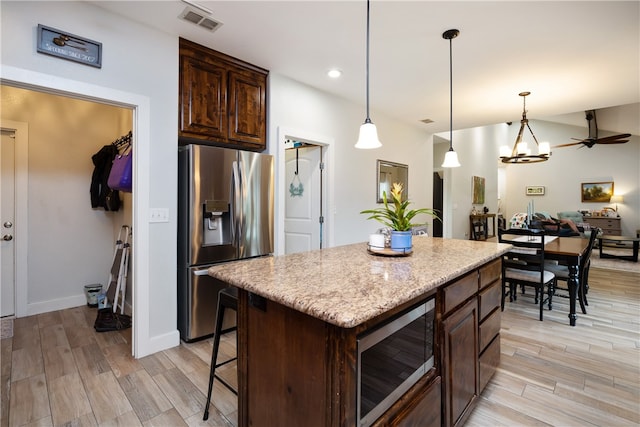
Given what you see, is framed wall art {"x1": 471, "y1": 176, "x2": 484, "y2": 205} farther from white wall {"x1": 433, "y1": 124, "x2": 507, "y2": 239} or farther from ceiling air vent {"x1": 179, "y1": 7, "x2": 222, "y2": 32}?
ceiling air vent {"x1": 179, "y1": 7, "x2": 222, "y2": 32}

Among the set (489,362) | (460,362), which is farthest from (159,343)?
(489,362)

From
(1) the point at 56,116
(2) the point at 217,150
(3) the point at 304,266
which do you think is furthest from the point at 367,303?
(1) the point at 56,116

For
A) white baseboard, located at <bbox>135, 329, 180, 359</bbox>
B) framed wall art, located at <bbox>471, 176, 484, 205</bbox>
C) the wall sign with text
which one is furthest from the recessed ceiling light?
framed wall art, located at <bbox>471, 176, 484, 205</bbox>

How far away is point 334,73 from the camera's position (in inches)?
129

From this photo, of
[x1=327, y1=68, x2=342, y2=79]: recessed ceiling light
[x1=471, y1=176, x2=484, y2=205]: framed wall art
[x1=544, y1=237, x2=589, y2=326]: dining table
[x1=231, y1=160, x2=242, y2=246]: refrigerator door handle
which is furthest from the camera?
[x1=471, y1=176, x2=484, y2=205]: framed wall art

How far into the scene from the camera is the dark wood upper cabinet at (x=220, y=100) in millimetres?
2645

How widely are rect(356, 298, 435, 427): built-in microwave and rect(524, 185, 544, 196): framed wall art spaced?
11.6m

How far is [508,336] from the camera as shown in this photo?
9.28 feet

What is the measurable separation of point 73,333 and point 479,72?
188 inches

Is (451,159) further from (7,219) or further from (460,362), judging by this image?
(7,219)

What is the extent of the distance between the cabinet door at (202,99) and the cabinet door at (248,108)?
9 cm

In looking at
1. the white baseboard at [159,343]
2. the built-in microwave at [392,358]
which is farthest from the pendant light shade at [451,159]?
the white baseboard at [159,343]

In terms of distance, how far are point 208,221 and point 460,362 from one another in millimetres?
2166

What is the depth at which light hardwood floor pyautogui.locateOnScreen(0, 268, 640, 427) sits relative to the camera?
1.75 metres
